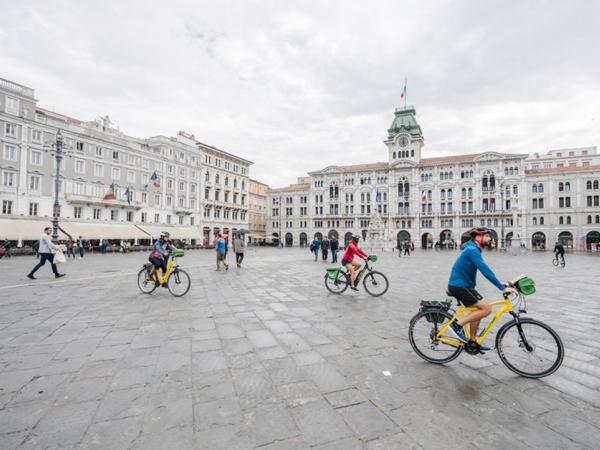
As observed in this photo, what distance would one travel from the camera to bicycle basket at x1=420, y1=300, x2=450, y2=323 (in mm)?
4098

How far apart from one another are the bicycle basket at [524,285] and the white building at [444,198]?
47.2m

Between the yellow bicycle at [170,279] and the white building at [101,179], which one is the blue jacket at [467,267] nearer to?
the yellow bicycle at [170,279]

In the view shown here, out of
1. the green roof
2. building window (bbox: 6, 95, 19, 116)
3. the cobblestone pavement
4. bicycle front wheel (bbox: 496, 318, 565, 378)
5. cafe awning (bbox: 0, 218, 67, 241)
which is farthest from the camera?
the green roof

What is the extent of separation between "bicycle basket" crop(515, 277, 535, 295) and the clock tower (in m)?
67.5

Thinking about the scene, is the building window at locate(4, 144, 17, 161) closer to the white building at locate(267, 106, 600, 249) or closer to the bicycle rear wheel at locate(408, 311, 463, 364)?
the bicycle rear wheel at locate(408, 311, 463, 364)

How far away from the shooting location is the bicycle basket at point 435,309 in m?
4.10

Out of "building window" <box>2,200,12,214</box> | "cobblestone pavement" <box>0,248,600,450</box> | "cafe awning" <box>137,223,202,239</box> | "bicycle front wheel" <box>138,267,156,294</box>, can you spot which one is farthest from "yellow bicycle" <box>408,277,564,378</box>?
"cafe awning" <box>137,223,202,239</box>

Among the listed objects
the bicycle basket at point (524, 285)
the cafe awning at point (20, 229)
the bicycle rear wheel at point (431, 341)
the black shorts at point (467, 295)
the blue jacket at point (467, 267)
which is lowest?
the bicycle rear wheel at point (431, 341)

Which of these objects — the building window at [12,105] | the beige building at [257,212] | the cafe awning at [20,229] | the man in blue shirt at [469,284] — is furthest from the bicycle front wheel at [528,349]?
the beige building at [257,212]

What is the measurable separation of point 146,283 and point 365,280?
613 centimetres

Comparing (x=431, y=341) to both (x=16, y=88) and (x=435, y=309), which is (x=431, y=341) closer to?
(x=435, y=309)

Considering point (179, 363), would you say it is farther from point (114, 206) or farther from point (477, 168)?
point (477, 168)

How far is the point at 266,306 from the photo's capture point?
7379mm

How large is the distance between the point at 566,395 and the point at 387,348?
1995mm
